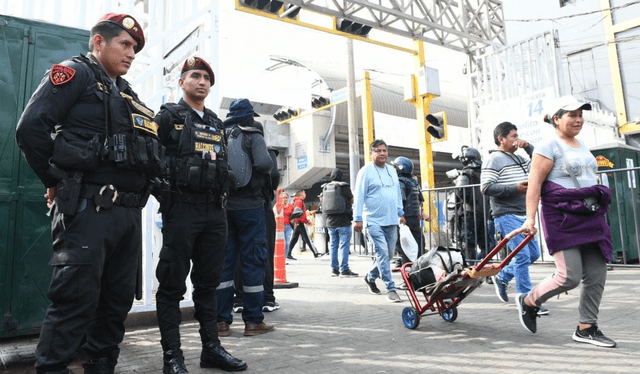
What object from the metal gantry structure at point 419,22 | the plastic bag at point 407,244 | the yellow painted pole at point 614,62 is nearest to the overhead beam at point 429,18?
the metal gantry structure at point 419,22

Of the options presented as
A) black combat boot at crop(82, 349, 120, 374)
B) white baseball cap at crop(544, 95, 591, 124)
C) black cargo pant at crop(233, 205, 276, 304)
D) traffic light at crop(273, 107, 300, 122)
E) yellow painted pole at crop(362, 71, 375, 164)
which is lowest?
black combat boot at crop(82, 349, 120, 374)

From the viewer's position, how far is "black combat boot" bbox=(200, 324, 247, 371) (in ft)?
9.20

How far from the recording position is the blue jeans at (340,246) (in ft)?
26.7

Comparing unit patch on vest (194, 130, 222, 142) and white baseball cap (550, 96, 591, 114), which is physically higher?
white baseball cap (550, 96, 591, 114)

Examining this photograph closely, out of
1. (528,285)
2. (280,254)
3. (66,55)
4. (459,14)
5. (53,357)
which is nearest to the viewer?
(53,357)

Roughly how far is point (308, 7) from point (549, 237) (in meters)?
7.76

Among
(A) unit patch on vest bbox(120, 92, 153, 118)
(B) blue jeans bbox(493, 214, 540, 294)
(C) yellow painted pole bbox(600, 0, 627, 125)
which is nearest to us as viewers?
(A) unit patch on vest bbox(120, 92, 153, 118)

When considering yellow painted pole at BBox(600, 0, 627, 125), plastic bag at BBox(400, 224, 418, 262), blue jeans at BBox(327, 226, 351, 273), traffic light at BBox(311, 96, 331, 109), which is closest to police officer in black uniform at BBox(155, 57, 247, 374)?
plastic bag at BBox(400, 224, 418, 262)

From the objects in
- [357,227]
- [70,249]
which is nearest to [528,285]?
[357,227]

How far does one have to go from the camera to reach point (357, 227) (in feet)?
18.3

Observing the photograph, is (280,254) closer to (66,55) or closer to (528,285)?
(528,285)

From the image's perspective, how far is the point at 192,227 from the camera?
113 inches

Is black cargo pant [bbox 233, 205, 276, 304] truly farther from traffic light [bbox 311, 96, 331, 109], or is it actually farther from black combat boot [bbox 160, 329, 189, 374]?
traffic light [bbox 311, 96, 331, 109]

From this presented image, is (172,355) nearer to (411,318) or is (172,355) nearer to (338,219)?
(411,318)
